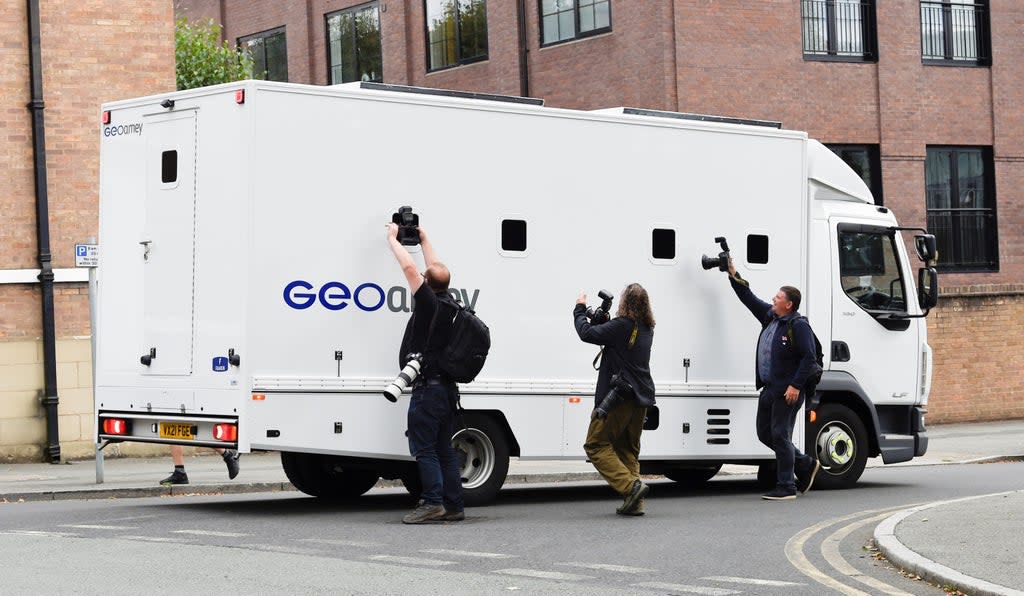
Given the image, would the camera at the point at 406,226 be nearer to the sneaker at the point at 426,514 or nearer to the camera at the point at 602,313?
the camera at the point at 602,313

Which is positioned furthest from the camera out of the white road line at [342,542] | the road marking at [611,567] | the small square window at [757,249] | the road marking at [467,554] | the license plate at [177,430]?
the small square window at [757,249]

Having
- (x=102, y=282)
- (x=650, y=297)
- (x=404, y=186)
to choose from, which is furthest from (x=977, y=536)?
(x=102, y=282)

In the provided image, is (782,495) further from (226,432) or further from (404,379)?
(226,432)

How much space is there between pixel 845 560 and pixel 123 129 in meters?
6.53

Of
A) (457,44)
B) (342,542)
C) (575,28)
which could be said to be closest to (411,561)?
(342,542)

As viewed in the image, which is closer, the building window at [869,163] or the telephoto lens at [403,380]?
the telephoto lens at [403,380]

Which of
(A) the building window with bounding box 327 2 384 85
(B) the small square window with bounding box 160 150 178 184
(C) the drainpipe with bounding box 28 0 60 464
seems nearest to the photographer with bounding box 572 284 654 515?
(B) the small square window with bounding box 160 150 178 184

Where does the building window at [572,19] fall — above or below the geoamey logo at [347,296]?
above

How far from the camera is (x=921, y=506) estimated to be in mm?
12852

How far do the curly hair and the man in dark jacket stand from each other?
169 cm

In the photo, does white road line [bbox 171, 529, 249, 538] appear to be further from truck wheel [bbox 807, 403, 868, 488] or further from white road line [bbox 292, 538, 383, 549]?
truck wheel [bbox 807, 403, 868, 488]

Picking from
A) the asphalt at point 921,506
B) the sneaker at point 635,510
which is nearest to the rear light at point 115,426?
the asphalt at point 921,506

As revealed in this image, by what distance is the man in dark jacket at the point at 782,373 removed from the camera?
45.1ft

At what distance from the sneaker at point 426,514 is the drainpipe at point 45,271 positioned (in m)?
8.90
